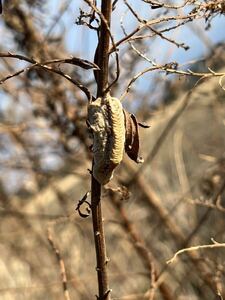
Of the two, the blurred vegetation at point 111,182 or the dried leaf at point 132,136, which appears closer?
the dried leaf at point 132,136

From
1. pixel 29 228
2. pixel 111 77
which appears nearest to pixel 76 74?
pixel 111 77

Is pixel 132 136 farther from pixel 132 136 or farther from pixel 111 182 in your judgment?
pixel 111 182

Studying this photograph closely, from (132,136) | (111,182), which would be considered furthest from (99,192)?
(111,182)

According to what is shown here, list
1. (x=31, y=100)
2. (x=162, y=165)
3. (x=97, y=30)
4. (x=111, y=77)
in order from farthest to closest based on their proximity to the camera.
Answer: (x=162, y=165), (x=31, y=100), (x=111, y=77), (x=97, y=30)

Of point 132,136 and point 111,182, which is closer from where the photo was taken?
point 132,136

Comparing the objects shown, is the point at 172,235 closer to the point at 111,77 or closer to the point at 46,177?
the point at 46,177

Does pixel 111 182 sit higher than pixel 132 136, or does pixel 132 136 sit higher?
pixel 111 182
